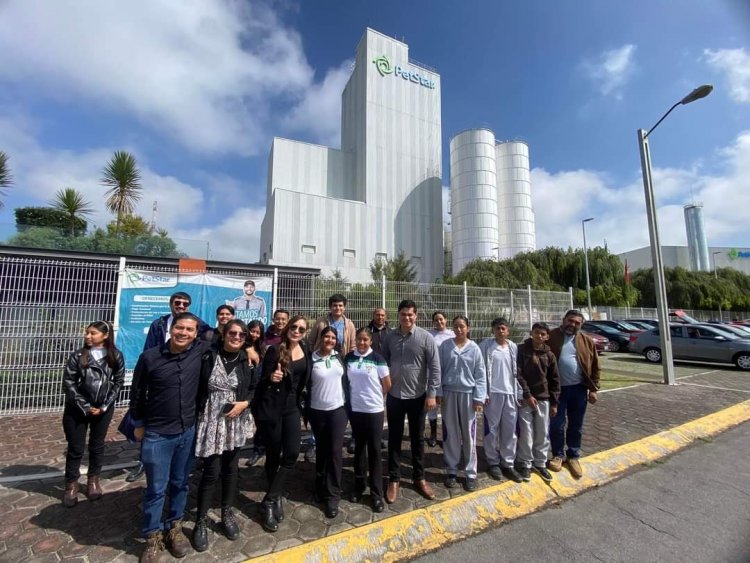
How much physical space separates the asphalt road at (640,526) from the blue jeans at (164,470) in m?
1.91

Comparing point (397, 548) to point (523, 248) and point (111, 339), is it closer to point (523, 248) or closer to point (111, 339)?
point (111, 339)

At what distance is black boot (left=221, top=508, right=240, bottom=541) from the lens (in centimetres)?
272

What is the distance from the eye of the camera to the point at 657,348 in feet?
46.8

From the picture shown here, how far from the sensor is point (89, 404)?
329cm

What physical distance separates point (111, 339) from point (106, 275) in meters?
3.85

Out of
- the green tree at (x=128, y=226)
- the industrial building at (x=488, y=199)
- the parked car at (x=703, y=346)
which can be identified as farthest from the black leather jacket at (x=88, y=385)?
the industrial building at (x=488, y=199)

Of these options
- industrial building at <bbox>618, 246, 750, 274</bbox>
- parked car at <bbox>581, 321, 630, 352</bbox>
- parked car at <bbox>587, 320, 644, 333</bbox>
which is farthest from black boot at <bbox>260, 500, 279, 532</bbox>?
industrial building at <bbox>618, 246, 750, 274</bbox>

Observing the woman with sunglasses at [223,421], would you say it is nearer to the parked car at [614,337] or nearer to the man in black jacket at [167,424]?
the man in black jacket at [167,424]

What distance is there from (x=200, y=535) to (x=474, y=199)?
3980 centimetres

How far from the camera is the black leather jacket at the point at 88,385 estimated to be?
10.7 feet

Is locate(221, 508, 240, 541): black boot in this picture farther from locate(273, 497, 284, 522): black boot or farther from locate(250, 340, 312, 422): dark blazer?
locate(250, 340, 312, 422): dark blazer

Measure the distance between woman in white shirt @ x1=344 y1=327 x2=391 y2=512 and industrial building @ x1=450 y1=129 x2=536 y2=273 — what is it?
35.6 m

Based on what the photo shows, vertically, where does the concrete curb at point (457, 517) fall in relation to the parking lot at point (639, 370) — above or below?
above

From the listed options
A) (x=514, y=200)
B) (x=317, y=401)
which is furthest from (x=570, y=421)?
(x=514, y=200)
